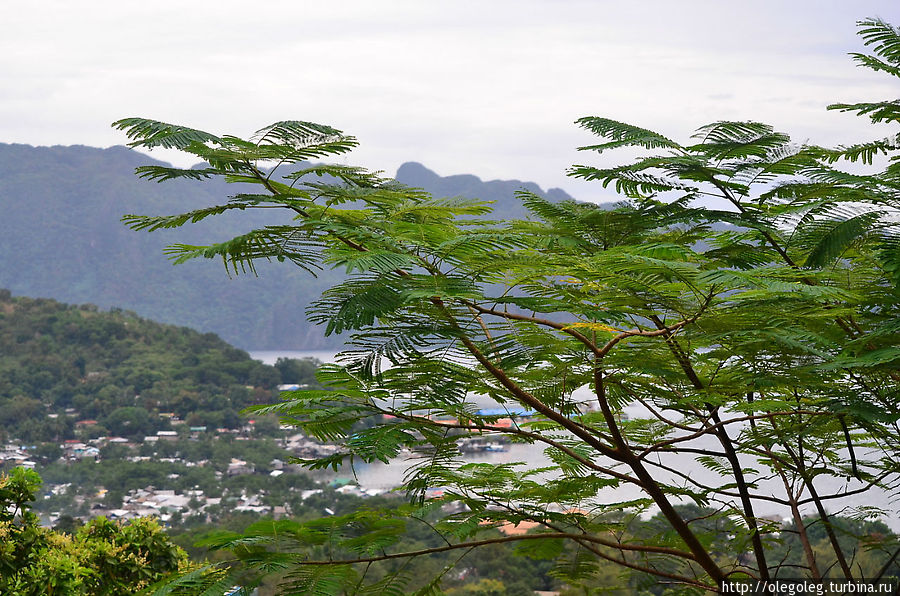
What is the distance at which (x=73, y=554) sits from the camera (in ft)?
15.0

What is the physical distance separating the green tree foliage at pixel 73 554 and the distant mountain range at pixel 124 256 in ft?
130

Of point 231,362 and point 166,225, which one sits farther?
point 231,362

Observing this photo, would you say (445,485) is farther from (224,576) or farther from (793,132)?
(793,132)

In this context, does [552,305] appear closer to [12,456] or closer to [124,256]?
[12,456]

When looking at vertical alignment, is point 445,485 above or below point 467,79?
below

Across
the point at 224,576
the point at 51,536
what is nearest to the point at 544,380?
the point at 224,576

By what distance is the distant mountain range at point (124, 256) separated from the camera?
49.0 metres

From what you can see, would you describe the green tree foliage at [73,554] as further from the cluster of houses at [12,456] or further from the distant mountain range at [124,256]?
the distant mountain range at [124,256]

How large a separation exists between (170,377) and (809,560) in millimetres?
28168

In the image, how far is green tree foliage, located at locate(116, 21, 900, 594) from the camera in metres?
1.93

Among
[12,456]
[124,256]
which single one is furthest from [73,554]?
[124,256]

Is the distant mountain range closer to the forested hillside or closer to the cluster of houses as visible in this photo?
the forested hillside

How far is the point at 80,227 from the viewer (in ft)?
183

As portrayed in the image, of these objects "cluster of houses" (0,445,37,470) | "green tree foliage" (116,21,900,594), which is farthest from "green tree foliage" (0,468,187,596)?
"cluster of houses" (0,445,37,470)
